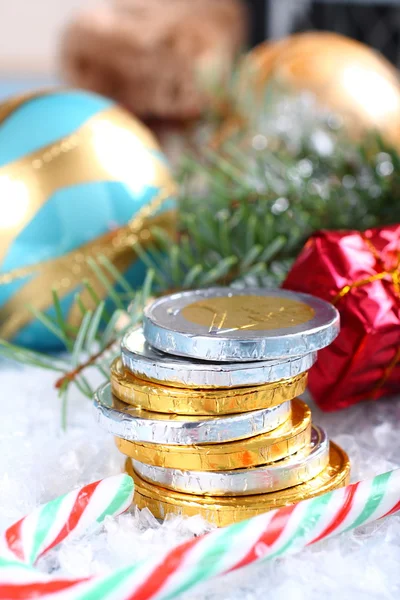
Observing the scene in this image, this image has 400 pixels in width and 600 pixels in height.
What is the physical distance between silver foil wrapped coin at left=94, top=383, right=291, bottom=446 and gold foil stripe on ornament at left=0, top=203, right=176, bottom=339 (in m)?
0.23

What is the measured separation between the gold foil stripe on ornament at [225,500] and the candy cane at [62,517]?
0.01 metres

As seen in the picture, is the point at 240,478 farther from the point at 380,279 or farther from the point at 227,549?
the point at 380,279

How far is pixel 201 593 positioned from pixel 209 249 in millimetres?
298

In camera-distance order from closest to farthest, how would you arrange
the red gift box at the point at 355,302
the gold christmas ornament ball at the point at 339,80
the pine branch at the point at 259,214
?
the red gift box at the point at 355,302, the pine branch at the point at 259,214, the gold christmas ornament ball at the point at 339,80

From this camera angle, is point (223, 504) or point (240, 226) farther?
point (240, 226)

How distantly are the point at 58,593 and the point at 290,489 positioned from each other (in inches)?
4.6

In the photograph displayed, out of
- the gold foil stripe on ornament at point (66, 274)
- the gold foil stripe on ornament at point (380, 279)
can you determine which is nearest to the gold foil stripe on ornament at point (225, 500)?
the gold foil stripe on ornament at point (380, 279)

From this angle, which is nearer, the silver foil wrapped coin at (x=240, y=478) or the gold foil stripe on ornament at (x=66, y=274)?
the silver foil wrapped coin at (x=240, y=478)

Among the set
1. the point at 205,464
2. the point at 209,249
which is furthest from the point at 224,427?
the point at 209,249

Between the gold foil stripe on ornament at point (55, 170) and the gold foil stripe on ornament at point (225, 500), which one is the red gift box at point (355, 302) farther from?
the gold foil stripe on ornament at point (55, 170)

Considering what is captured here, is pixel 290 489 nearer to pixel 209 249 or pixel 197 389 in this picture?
pixel 197 389

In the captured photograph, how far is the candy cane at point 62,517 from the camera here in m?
0.31

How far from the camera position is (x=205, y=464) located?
0.33 meters

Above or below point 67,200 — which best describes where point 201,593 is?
below
